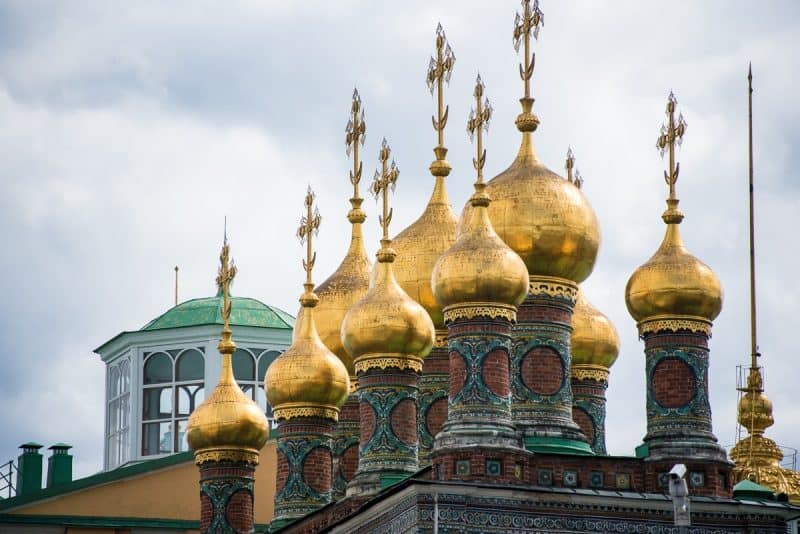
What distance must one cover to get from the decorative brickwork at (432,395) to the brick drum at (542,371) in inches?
156

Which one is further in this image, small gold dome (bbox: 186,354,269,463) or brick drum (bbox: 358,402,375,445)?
small gold dome (bbox: 186,354,269,463)

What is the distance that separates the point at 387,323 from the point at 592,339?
14.5 ft

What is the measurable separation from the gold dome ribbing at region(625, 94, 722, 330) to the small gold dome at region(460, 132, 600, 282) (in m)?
0.95

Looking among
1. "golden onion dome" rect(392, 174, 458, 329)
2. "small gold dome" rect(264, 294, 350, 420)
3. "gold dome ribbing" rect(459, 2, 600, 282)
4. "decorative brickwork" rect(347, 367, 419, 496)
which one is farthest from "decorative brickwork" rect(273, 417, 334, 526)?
"gold dome ribbing" rect(459, 2, 600, 282)

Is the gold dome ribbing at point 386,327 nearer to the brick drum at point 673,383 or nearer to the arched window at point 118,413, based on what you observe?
the brick drum at point 673,383

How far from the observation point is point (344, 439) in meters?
47.4

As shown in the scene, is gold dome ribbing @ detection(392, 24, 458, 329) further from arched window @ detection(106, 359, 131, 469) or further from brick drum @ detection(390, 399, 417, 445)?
arched window @ detection(106, 359, 131, 469)

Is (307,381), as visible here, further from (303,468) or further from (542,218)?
(542,218)

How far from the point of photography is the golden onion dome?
4581 centimetres

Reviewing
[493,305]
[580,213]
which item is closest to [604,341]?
[580,213]

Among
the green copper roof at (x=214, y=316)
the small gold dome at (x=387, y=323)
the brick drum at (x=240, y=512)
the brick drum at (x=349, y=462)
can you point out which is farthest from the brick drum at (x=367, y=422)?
the green copper roof at (x=214, y=316)

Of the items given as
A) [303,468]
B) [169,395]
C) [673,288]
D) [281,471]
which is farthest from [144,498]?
[673,288]

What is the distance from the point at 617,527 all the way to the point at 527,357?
352cm

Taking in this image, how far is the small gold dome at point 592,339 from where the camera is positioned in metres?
45.4
